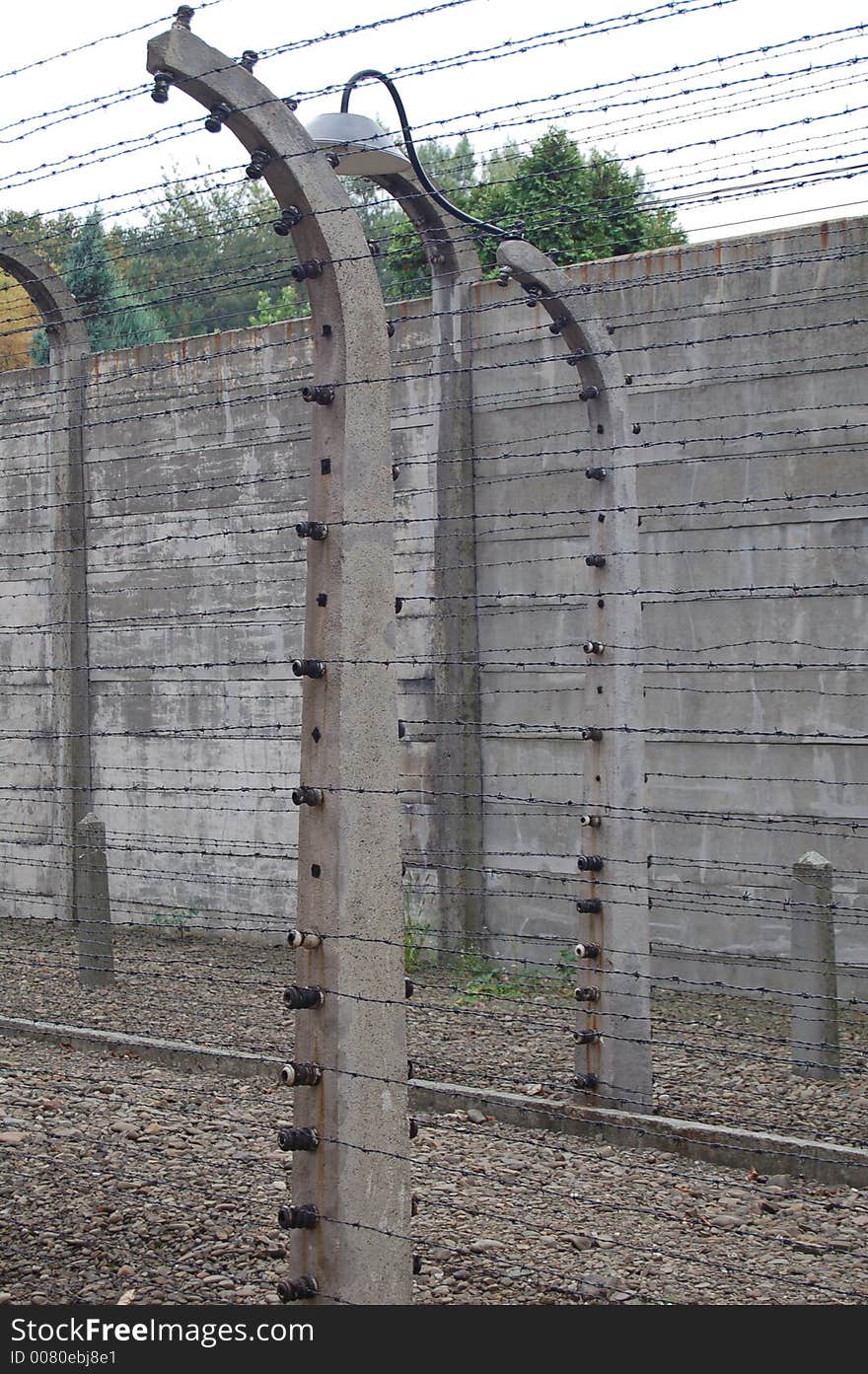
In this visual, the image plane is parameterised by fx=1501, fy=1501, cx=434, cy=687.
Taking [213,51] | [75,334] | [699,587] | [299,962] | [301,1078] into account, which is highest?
[75,334]

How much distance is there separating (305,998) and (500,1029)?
4.14 metres

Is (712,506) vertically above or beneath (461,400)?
beneath

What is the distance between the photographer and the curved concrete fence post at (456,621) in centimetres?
888

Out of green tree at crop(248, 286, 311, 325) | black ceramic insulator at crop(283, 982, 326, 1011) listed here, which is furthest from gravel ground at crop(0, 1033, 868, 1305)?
green tree at crop(248, 286, 311, 325)

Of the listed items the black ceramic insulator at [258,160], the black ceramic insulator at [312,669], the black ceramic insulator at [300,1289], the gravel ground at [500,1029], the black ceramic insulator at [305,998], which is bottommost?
the gravel ground at [500,1029]

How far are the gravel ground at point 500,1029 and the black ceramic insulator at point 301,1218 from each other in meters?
1.44

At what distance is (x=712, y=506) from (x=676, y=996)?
8.66 ft

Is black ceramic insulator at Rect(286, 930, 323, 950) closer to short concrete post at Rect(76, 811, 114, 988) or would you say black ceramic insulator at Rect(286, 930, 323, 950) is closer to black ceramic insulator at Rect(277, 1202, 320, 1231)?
black ceramic insulator at Rect(277, 1202, 320, 1231)

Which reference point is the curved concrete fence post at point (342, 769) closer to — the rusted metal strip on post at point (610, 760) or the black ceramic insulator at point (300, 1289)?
the black ceramic insulator at point (300, 1289)

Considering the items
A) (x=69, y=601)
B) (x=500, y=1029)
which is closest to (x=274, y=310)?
(x=69, y=601)

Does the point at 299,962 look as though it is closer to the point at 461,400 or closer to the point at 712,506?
the point at 712,506

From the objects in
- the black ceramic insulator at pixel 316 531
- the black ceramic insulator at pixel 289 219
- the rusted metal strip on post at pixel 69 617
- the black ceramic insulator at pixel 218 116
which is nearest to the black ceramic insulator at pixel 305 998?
the black ceramic insulator at pixel 316 531

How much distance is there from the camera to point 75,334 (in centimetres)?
977

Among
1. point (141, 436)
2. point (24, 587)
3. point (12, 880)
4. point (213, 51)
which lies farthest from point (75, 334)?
point (213, 51)
